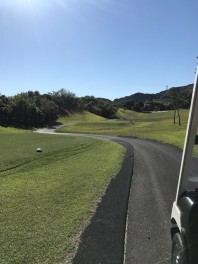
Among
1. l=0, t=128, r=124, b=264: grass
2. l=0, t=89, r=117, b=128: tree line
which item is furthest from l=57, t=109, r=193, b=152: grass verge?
l=0, t=128, r=124, b=264: grass

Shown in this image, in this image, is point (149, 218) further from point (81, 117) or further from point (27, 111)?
point (81, 117)

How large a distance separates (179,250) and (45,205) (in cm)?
642

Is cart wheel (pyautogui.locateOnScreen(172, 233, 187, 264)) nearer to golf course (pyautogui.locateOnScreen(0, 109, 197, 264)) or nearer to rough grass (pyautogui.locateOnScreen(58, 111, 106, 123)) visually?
golf course (pyautogui.locateOnScreen(0, 109, 197, 264))

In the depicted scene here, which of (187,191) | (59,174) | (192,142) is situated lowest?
(59,174)

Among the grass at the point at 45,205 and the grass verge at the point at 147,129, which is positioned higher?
the grass at the point at 45,205

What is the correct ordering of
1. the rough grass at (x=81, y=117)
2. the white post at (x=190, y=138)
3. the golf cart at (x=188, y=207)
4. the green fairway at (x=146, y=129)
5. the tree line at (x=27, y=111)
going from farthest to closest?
the rough grass at (x=81, y=117), the tree line at (x=27, y=111), the green fairway at (x=146, y=129), the white post at (x=190, y=138), the golf cart at (x=188, y=207)

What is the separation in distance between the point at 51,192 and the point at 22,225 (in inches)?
156

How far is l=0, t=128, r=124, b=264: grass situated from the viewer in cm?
696

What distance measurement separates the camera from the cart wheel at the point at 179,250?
434cm

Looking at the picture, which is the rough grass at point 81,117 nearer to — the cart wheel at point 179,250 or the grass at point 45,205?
the grass at point 45,205

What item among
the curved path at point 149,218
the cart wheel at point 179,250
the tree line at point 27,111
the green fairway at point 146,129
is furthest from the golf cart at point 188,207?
the tree line at point 27,111

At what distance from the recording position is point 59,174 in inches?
656

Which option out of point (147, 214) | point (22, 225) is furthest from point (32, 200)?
point (147, 214)

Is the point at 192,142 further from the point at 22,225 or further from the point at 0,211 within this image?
the point at 0,211
